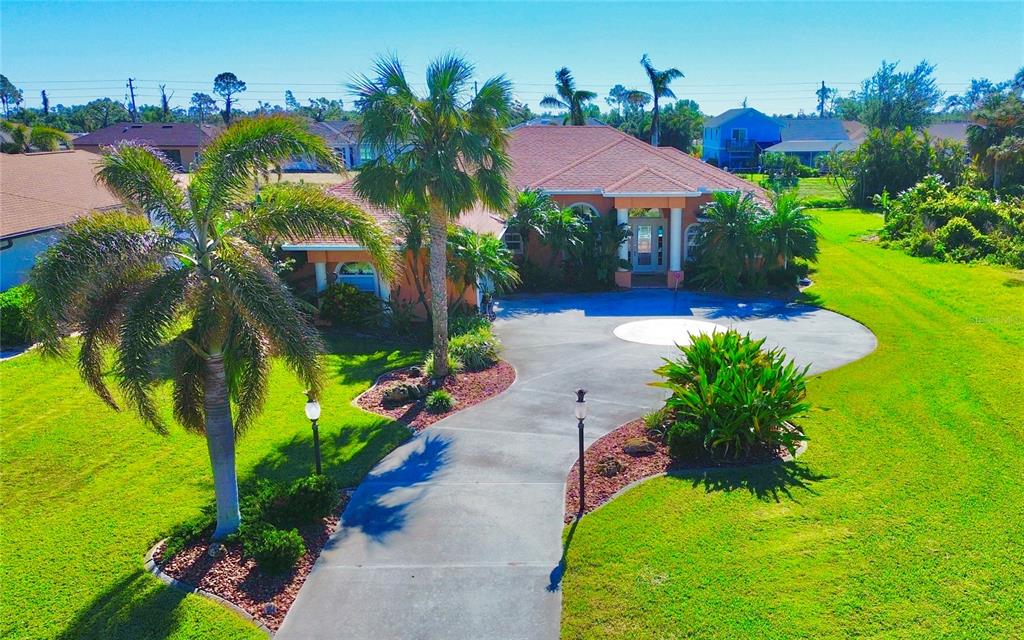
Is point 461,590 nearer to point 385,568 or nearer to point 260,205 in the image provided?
point 385,568

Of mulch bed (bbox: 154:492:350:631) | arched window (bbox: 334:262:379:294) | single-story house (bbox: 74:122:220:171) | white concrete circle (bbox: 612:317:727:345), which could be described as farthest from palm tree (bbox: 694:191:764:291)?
single-story house (bbox: 74:122:220:171)

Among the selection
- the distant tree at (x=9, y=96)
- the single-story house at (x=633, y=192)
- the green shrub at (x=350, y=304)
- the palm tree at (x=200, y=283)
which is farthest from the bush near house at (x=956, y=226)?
the distant tree at (x=9, y=96)

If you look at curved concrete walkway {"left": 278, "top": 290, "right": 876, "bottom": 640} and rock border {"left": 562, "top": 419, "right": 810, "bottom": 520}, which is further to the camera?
rock border {"left": 562, "top": 419, "right": 810, "bottom": 520}

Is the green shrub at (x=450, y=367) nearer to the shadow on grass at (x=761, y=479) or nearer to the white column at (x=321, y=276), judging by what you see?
the white column at (x=321, y=276)

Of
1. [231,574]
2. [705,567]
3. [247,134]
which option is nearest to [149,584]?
[231,574]

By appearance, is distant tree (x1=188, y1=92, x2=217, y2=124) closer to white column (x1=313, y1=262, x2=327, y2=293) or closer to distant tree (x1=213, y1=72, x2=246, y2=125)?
distant tree (x1=213, y1=72, x2=246, y2=125)

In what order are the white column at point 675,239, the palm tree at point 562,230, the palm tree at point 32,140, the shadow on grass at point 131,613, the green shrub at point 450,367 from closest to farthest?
the shadow on grass at point 131,613 < the green shrub at point 450,367 < the palm tree at point 562,230 < the white column at point 675,239 < the palm tree at point 32,140

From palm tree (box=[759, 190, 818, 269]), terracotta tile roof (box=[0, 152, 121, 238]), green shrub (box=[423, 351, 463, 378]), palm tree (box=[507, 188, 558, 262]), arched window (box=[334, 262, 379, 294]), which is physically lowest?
green shrub (box=[423, 351, 463, 378])
